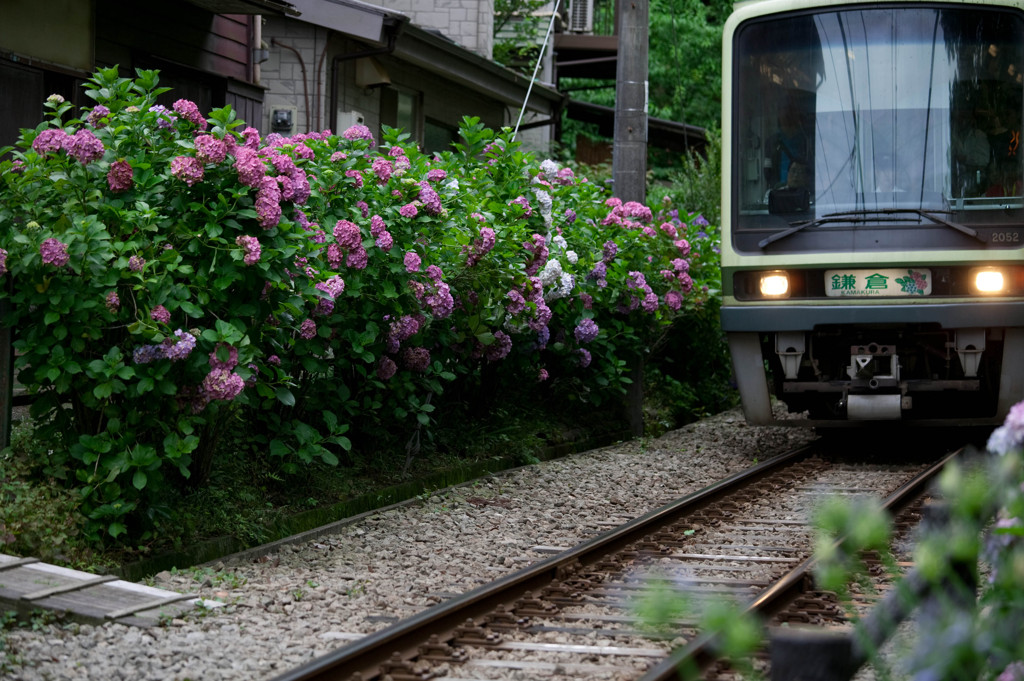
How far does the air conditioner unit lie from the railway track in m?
21.8

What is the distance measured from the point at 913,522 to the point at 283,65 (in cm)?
961

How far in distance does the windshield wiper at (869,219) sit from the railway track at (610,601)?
1.93 metres

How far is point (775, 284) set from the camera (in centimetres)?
996

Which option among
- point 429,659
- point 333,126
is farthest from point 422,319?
point 333,126

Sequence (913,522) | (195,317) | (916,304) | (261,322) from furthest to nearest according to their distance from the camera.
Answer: (916,304)
(913,522)
(261,322)
(195,317)

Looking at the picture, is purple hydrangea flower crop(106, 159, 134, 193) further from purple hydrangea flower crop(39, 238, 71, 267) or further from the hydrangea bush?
purple hydrangea flower crop(39, 238, 71, 267)

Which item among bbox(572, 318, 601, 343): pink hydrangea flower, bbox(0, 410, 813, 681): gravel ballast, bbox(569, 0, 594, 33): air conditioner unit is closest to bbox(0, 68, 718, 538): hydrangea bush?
bbox(0, 410, 813, 681): gravel ballast

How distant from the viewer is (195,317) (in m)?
5.99

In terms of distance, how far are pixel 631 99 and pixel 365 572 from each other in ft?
24.3

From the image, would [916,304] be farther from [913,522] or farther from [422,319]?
[422,319]

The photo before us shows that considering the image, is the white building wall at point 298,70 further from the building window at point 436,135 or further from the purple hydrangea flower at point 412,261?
the purple hydrangea flower at point 412,261

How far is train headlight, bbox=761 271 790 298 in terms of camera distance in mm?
9930

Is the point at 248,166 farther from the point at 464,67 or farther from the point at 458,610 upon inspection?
the point at 464,67

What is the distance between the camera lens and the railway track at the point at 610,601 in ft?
15.2
